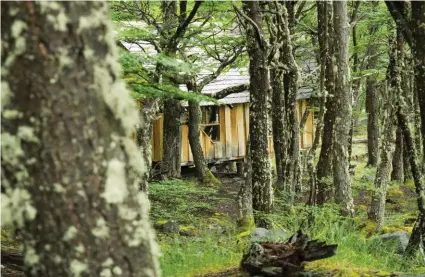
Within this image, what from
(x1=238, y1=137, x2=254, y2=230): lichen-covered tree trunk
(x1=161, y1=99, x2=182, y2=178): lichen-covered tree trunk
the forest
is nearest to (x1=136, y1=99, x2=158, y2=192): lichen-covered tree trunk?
the forest

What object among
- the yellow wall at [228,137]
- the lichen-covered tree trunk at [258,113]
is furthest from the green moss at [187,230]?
the yellow wall at [228,137]

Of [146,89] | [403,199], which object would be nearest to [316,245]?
[146,89]

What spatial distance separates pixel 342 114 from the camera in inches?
422

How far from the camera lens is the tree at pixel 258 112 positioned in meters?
9.54

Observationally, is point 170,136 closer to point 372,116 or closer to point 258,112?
point 372,116

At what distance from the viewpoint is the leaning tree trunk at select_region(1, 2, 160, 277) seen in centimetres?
202

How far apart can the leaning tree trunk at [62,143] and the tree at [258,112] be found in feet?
24.8

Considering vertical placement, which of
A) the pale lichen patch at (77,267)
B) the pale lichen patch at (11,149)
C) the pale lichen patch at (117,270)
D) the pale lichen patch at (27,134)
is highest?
the pale lichen patch at (27,134)

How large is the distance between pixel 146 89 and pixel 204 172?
41.8 feet

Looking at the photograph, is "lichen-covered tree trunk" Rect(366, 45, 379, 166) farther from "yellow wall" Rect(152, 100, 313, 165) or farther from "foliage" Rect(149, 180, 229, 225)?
"foliage" Rect(149, 180, 229, 225)

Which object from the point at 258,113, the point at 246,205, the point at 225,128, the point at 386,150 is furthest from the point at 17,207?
the point at 225,128

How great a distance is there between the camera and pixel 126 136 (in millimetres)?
2137

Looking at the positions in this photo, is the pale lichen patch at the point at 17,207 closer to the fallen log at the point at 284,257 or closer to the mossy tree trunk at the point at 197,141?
the fallen log at the point at 284,257

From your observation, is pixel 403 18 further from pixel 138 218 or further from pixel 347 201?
pixel 347 201
